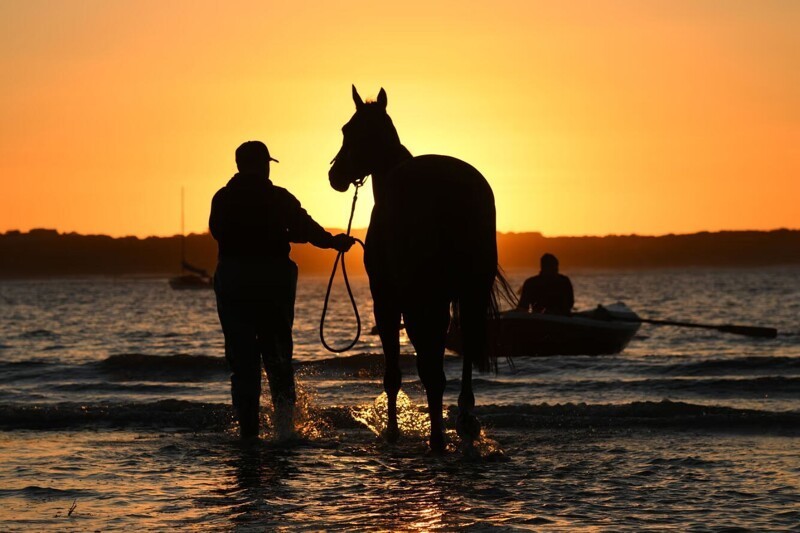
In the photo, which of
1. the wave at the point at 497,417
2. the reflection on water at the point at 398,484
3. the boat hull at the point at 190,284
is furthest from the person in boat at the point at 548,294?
the boat hull at the point at 190,284

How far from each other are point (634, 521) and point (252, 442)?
3986 millimetres

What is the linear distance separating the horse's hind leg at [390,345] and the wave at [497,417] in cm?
131

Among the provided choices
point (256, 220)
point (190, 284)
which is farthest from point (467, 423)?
point (190, 284)

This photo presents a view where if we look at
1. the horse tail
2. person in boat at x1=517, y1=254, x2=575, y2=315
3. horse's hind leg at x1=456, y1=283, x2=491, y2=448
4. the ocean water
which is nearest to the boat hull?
person in boat at x1=517, y1=254, x2=575, y2=315

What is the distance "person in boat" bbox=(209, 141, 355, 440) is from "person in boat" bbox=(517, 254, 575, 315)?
37.1 ft

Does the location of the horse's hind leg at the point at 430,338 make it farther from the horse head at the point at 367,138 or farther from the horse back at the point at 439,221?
the horse head at the point at 367,138

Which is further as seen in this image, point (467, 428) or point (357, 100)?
point (357, 100)

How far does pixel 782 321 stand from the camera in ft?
144

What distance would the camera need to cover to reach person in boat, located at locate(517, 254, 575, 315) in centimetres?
2016

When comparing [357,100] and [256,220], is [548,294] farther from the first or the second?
[256,220]

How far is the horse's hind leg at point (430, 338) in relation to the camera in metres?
8.18

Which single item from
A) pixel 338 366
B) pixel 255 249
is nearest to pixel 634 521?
pixel 255 249

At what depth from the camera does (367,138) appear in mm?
9266

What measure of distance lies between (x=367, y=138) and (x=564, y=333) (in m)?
11.7
